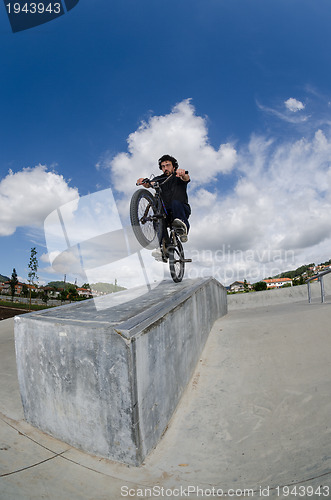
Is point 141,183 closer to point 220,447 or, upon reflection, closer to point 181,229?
point 181,229

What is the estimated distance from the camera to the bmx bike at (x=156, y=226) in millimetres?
4988

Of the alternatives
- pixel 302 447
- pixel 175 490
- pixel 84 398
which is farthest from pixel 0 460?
pixel 302 447

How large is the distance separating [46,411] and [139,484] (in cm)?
120

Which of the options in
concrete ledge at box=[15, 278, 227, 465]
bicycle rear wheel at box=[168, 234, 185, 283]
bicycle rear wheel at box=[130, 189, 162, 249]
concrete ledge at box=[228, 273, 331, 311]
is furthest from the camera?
concrete ledge at box=[228, 273, 331, 311]

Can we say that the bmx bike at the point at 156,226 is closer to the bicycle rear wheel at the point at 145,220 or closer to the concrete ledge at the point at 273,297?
the bicycle rear wheel at the point at 145,220

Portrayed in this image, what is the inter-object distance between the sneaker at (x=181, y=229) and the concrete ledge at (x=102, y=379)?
9.03 ft

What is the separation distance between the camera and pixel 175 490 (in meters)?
2.07

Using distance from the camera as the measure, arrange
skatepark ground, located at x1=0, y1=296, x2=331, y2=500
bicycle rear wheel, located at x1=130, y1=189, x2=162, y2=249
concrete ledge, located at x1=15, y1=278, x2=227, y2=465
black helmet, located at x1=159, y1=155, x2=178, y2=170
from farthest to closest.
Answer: black helmet, located at x1=159, y1=155, x2=178, y2=170
bicycle rear wheel, located at x1=130, y1=189, x2=162, y2=249
concrete ledge, located at x1=15, y1=278, x2=227, y2=465
skatepark ground, located at x1=0, y1=296, x2=331, y2=500

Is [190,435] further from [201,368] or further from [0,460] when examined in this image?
[0,460]

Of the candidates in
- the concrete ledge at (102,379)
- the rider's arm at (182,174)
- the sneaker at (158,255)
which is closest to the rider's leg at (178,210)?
the rider's arm at (182,174)

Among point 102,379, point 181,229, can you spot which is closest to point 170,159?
point 181,229

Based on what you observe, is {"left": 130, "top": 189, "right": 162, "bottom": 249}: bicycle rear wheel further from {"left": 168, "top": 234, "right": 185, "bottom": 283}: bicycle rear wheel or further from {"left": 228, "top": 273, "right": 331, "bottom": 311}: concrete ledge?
{"left": 228, "top": 273, "right": 331, "bottom": 311}: concrete ledge

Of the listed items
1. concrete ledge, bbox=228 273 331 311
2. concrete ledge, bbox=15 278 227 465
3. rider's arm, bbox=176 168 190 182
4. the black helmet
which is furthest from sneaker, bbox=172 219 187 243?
concrete ledge, bbox=228 273 331 311

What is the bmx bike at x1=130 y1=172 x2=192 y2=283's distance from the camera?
4988mm
